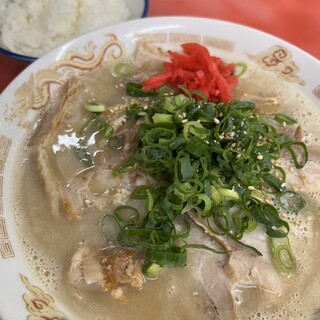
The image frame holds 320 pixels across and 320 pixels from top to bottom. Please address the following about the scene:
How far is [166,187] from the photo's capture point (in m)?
1.88

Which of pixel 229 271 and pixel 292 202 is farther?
pixel 292 202

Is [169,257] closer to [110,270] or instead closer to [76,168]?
[110,270]

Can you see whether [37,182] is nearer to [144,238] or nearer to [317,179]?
[144,238]

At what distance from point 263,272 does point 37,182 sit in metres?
1.08

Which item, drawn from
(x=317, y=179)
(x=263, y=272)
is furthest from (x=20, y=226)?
(x=317, y=179)

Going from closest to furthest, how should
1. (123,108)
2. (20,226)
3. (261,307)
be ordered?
(261,307)
(20,226)
(123,108)

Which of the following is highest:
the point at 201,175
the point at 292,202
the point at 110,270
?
the point at 201,175

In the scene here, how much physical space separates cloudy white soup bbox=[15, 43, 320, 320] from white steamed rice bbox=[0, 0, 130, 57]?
28.9 inches

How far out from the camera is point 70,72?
236cm

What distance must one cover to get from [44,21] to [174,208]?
1698 mm

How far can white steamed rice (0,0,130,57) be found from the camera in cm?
277

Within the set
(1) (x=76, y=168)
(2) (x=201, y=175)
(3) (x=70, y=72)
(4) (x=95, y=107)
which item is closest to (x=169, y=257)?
(2) (x=201, y=175)

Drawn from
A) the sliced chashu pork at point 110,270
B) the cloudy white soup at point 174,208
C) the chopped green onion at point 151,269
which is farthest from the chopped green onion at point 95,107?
the chopped green onion at point 151,269

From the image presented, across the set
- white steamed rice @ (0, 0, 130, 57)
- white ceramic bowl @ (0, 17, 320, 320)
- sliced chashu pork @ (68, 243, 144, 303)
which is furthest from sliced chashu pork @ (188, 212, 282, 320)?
white steamed rice @ (0, 0, 130, 57)
